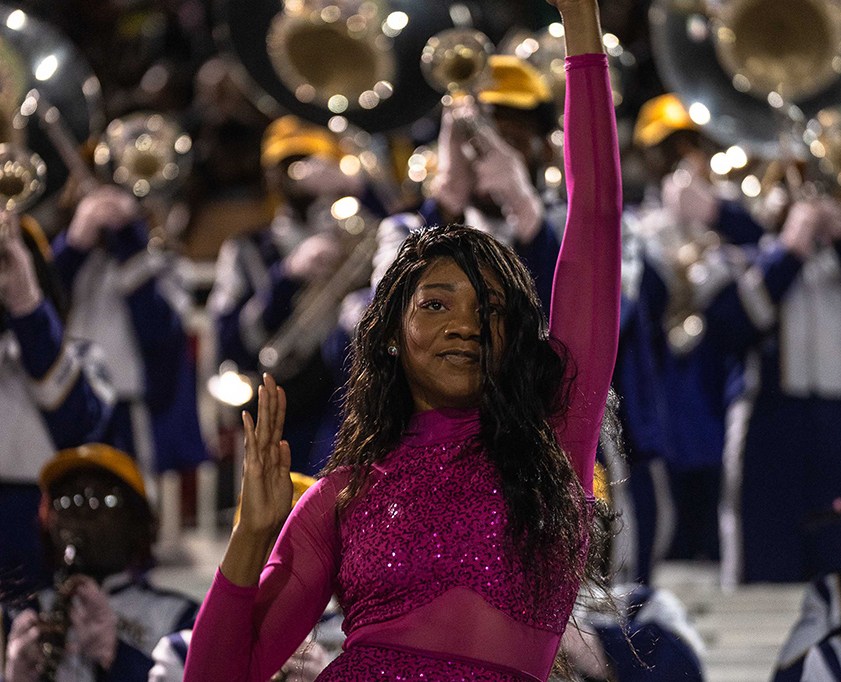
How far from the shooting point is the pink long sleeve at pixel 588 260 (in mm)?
2264

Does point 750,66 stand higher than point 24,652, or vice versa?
point 750,66

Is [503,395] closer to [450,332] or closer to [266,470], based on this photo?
[450,332]

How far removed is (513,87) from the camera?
14.3 ft

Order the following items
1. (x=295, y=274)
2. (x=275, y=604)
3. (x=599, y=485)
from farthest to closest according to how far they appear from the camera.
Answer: (x=295, y=274), (x=599, y=485), (x=275, y=604)

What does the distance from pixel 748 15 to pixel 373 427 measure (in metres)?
4.45

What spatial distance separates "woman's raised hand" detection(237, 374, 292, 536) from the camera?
2096 millimetres

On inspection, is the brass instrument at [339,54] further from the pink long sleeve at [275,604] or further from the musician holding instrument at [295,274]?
the pink long sleeve at [275,604]

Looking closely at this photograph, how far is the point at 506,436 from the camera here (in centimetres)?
217

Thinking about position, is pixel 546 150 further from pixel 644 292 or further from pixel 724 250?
pixel 724 250

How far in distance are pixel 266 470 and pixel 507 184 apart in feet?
6.25

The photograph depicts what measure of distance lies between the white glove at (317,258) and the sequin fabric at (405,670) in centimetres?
415

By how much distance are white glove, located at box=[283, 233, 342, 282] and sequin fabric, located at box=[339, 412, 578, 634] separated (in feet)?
13.2

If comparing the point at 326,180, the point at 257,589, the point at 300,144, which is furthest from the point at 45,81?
the point at 257,589

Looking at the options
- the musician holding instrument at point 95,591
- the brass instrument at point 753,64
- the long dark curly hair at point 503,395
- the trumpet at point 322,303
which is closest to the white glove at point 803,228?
the brass instrument at point 753,64
